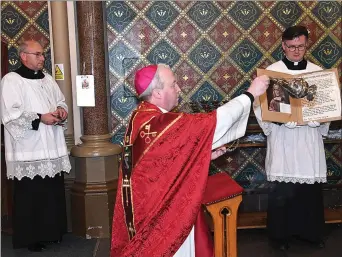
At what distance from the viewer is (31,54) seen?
4387 millimetres

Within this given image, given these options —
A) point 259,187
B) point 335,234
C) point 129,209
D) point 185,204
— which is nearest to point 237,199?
point 185,204

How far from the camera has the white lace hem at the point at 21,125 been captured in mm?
4258

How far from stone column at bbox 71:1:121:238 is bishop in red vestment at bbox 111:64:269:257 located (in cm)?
220

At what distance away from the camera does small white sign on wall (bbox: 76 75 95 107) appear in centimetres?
466

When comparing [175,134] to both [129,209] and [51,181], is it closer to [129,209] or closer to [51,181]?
[129,209]

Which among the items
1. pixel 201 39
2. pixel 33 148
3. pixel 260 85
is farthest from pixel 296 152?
pixel 33 148

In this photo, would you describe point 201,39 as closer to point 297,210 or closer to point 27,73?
point 27,73

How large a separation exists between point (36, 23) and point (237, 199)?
3.44 m

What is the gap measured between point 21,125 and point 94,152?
33.4 inches

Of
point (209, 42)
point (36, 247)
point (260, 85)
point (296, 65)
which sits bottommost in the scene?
point (36, 247)

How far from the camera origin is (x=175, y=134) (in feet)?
8.07

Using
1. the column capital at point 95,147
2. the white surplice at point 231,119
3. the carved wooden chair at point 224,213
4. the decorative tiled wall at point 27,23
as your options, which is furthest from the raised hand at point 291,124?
the decorative tiled wall at point 27,23

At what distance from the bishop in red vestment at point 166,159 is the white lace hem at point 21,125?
1971 millimetres

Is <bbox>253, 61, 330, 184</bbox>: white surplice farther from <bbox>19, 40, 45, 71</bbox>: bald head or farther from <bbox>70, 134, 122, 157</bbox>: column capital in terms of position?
<bbox>19, 40, 45, 71</bbox>: bald head
